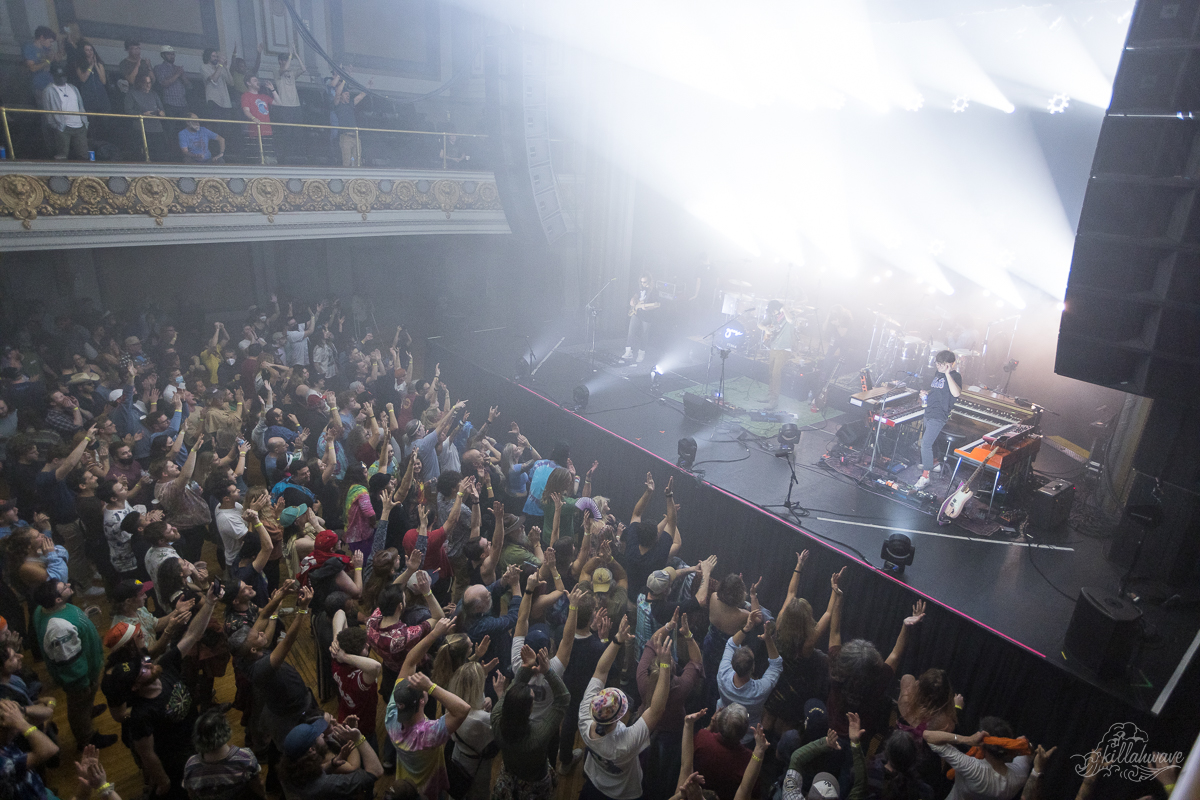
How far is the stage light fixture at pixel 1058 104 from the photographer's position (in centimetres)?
819

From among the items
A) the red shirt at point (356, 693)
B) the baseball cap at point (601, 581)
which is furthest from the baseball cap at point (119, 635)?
the baseball cap at point (601, 581)

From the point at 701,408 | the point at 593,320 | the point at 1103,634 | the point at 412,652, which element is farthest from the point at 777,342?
the point at 412,652

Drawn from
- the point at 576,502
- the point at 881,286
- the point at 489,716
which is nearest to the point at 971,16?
the point at 881,286

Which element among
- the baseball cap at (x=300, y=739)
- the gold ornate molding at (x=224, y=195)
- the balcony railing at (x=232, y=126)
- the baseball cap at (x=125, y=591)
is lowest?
the baseball cap at (x=125, y=591)

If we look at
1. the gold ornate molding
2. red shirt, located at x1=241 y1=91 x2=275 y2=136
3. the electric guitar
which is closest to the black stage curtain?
the electric guitar

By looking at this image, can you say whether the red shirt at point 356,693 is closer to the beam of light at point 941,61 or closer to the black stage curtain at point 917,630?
the black stage curtain at point 917,630

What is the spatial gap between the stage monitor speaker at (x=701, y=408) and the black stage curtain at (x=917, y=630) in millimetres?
1222

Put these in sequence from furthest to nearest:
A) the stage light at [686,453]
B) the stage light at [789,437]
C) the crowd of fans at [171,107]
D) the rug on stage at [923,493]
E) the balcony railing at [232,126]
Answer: the crowd of fans at [171,107] → the balcony railing at [232,126] → the stage light at [789,437] → the stage light at [686,453] → the rug on stage at [923,493]

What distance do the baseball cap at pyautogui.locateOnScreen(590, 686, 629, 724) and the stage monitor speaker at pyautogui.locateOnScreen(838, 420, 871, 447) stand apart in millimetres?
5454

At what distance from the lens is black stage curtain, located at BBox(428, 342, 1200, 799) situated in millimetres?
3799

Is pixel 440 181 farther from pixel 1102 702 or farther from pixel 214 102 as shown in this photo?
pixel 1102 702

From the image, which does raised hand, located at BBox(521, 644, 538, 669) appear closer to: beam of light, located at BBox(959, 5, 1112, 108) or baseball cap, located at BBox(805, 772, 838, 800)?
baseball cap, located at BBox(805, 772, 838, 800)

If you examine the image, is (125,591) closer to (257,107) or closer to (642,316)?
(257,107)

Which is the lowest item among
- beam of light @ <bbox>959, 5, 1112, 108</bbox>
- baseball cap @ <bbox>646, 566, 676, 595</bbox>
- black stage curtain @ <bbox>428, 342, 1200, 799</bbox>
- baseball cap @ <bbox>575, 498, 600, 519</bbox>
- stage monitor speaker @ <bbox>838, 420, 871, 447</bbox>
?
black stage curtain @ <bbox>428, 342, 1200, 799</bbox>
